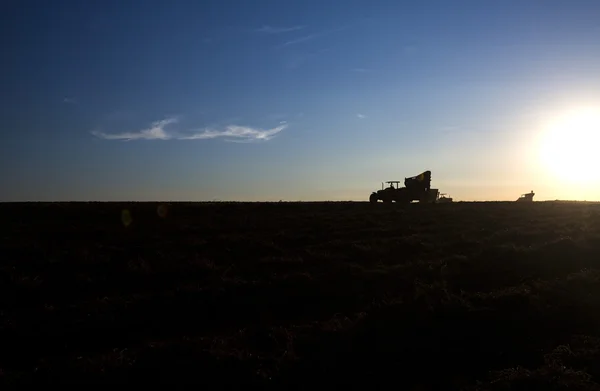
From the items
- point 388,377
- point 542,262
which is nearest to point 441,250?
point 542,262

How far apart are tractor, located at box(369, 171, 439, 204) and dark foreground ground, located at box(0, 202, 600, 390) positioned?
33.2 m

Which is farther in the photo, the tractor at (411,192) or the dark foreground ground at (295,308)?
the tractor at (411,192)

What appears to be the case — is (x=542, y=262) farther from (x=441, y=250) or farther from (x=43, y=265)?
(x=43, y=265)

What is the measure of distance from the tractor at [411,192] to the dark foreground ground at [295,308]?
33203 millimetres

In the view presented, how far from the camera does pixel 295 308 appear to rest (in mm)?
14172

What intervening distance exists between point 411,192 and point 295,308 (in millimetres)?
49075

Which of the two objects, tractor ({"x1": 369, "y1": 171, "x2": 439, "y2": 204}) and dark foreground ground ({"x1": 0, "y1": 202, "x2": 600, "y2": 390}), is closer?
dark foreground ground ({"x1": 0, "y1": 202, "x2": 600, "y2": 390})

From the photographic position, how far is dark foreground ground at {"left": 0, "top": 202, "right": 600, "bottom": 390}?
30.8 ft

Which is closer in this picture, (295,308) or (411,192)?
(295,308)

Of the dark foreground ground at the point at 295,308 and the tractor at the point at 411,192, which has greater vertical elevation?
the tractor at the point at 411,192

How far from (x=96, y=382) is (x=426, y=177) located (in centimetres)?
5745

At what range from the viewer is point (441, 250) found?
76.0 feet

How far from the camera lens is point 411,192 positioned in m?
61.2

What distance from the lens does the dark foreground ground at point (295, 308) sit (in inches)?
369
